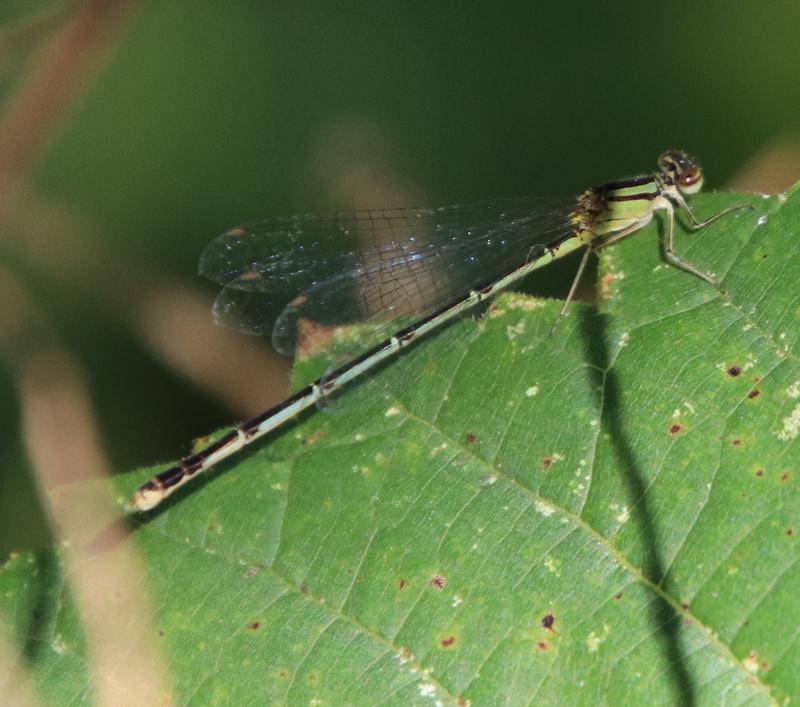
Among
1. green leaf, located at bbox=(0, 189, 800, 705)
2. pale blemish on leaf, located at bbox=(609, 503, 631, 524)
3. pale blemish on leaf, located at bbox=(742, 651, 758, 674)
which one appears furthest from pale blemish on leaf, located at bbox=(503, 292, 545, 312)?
pale blemish on leaf, located at bbox=(742, 651, 758, 674)

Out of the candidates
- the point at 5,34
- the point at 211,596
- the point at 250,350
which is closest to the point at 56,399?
the point at 250,350

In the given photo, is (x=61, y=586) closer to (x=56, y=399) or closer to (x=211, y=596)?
(x=211, y=596)

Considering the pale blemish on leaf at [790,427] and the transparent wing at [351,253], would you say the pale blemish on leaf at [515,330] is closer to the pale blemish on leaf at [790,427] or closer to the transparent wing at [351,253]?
the pale blemish on leaf at [790,427]

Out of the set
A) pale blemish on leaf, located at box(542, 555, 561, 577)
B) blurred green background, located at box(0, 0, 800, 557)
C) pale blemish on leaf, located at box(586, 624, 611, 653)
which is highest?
blurred green background, located at box(0, 0, 800, 557)

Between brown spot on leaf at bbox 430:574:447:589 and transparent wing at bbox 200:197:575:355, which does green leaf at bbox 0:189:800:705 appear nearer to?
brown spot on leaf at bbox 430:574:447:589

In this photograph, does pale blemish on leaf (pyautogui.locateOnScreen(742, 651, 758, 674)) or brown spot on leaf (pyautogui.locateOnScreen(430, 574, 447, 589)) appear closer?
pale blemish on leaf (pyautogui.locateOnScreen(742, 651, 758, 674))

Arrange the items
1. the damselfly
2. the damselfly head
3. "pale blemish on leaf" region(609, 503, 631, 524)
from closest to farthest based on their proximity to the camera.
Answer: "pale blemish on leaf" region(609, 503, 631, 524) → the damselfly head → the damselfly

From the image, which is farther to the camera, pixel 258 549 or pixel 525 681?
pixel 258 549
